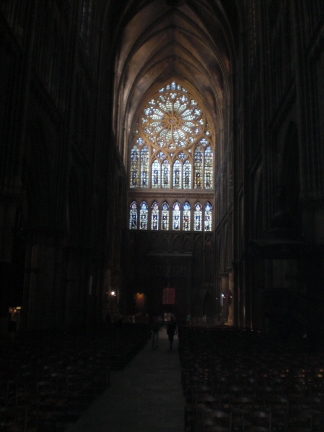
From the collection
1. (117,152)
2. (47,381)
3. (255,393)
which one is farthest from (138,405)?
(117,152)

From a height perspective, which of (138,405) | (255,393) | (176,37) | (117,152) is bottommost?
(138,405)

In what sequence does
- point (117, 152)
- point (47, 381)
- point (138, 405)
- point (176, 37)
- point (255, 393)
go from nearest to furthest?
point (255, 393) → point (47, 381) → point (138, 405) → point (117, 152) → point (176, 37)

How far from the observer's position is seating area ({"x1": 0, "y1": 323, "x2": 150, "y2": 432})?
634 centimetres

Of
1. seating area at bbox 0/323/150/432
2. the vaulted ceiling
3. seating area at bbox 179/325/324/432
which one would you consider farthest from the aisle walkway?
the vaulted ceiling

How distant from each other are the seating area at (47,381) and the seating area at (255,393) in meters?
2.09

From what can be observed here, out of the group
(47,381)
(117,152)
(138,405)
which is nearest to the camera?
(47,381)

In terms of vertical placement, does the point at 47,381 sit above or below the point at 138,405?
above

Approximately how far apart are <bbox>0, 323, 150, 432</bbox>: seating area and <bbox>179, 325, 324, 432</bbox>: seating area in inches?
82.2

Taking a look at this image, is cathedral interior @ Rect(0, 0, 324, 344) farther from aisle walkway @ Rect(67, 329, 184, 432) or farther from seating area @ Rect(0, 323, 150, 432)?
aisle walkway @ Rect(67, 329, 184, 432)

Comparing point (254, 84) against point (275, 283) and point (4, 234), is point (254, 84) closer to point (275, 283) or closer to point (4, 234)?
point (275, 283)

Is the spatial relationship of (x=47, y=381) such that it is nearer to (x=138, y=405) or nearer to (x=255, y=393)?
(x=138, y=405)

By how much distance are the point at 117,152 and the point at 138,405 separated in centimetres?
3766

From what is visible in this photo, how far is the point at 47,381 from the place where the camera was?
7.84 m

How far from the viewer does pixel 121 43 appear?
42375 millimetres
